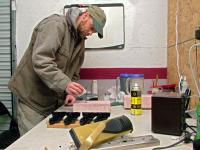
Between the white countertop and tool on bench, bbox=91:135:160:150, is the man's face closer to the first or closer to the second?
the white countertop

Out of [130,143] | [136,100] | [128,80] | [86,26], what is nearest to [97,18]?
[86,26]

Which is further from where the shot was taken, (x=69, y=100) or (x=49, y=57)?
(x=69, y=100)

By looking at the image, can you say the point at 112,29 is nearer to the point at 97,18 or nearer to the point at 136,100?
the point at 97,18

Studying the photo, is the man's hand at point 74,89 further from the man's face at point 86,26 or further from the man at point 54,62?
the man's face at point 86,26

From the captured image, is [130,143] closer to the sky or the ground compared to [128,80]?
closer to the ground

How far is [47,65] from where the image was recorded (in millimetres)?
2096

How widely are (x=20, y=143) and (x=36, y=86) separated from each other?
42.7 inches

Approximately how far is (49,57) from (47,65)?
0.26ft

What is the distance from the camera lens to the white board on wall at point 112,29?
2859 millimetres

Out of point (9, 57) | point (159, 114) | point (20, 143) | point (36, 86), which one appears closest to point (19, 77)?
point (36, 86)

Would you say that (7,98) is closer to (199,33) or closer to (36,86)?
(36,86)

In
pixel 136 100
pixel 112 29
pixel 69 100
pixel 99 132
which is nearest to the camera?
pixel 99 132

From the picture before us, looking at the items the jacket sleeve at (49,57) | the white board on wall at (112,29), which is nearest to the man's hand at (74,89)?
the jacket sleeve at (49,57)

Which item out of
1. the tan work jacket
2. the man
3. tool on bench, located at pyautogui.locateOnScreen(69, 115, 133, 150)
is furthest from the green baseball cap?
tool on bench, located at pyautogui.locateOnScreen(69, 115, 133, 150)
